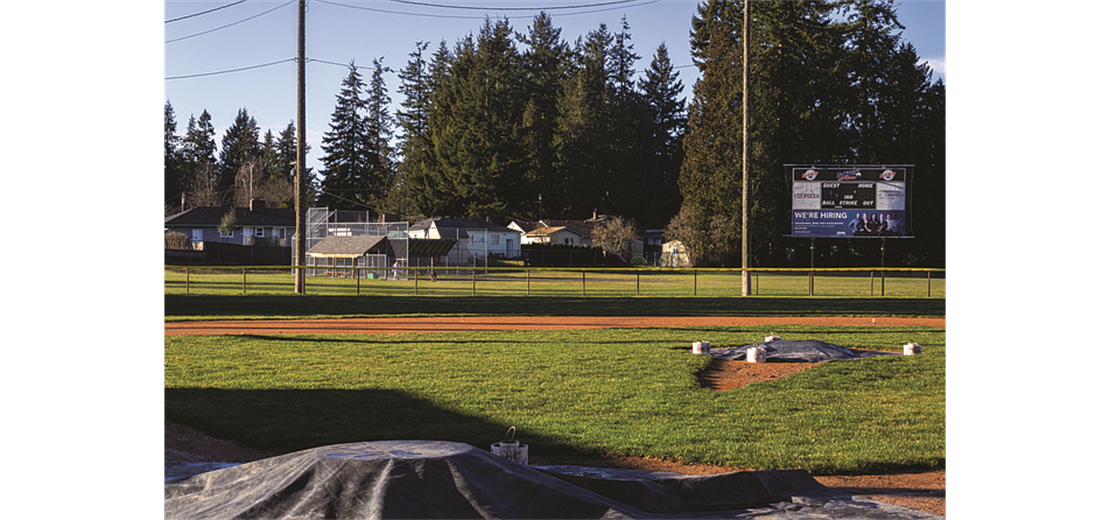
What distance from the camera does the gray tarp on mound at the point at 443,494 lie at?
416cm

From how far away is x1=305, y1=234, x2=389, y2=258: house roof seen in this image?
40969 millimetres

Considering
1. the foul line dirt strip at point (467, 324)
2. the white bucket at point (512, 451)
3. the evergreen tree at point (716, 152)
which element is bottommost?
the foul line dirt strip at point (467, 324)

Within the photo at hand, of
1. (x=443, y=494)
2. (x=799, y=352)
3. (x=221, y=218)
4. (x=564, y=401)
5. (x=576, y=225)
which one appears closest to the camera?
(x=443, y=494)

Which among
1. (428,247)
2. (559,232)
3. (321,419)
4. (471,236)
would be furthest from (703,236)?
(321,419)

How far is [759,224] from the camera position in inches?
2211

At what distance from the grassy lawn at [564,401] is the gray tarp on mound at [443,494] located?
1652 millimetres

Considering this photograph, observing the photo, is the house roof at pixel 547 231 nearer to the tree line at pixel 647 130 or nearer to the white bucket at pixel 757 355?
the tree line at pixel 647 130

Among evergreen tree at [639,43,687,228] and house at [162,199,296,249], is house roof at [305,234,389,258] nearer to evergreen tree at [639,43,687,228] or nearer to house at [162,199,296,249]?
house at [162,199,296,249]

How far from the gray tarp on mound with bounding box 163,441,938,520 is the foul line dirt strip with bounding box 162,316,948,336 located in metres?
12.1

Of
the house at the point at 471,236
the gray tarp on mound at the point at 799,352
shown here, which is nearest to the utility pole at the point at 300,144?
the gray tarp on mound at the point at 799,352

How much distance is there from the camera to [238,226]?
231 feet

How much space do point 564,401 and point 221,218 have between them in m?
68.3

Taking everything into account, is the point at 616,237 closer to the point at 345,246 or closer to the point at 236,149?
the point at 345,246
